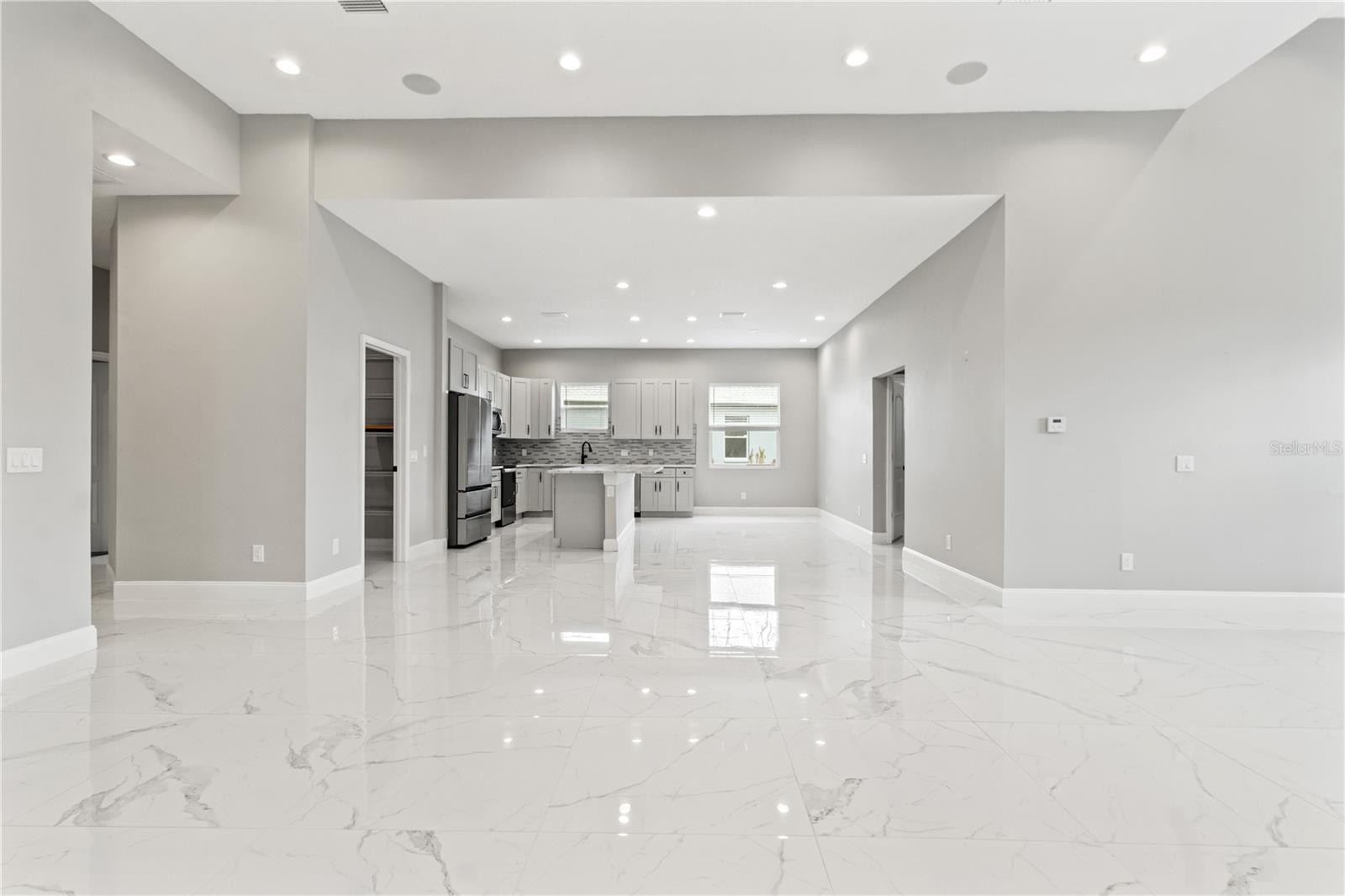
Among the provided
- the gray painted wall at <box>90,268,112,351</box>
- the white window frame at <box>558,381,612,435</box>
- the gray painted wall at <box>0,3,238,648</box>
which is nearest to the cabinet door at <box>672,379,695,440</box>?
the white window frame at <box>558,381,612,435</box>

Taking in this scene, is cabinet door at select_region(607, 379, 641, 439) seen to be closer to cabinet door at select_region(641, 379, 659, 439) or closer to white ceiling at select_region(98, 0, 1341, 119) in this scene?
cabinet door at select_region(641, 379, 659, 439)

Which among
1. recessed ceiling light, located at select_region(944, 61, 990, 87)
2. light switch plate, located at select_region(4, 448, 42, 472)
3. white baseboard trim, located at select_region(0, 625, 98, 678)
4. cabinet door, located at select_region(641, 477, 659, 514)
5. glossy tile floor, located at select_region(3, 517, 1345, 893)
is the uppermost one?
recessed ceiling light, located at select_region(944, 61, 990, 87)

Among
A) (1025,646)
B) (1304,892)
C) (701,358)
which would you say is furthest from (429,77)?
(701,358)

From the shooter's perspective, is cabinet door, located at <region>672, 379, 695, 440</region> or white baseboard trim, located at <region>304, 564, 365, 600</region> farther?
cabinet door, located at <region>672, 379, 695, 440</region>

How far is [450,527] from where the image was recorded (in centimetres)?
675

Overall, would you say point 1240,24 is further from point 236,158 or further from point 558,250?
point 236,158

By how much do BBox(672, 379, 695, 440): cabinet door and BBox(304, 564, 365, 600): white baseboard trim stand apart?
5.90 meters

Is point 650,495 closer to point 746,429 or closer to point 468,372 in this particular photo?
point 746,429

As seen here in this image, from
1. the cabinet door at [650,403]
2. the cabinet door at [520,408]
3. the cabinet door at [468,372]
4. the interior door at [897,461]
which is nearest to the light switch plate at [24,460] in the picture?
the cabinet door at [468,372]

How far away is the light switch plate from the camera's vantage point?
115 inches

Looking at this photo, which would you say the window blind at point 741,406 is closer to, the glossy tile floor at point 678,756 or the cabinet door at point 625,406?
the cabinet door at point 625,406

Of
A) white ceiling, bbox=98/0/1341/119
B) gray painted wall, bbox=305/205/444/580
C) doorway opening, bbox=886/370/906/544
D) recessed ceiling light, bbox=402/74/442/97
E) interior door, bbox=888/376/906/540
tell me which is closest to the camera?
white ceiling, bbox=98/0/1341/119

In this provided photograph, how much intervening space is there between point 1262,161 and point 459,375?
7257mm

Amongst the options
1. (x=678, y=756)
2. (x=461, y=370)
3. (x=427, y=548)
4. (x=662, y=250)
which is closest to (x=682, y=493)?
(x=461, y=370)
